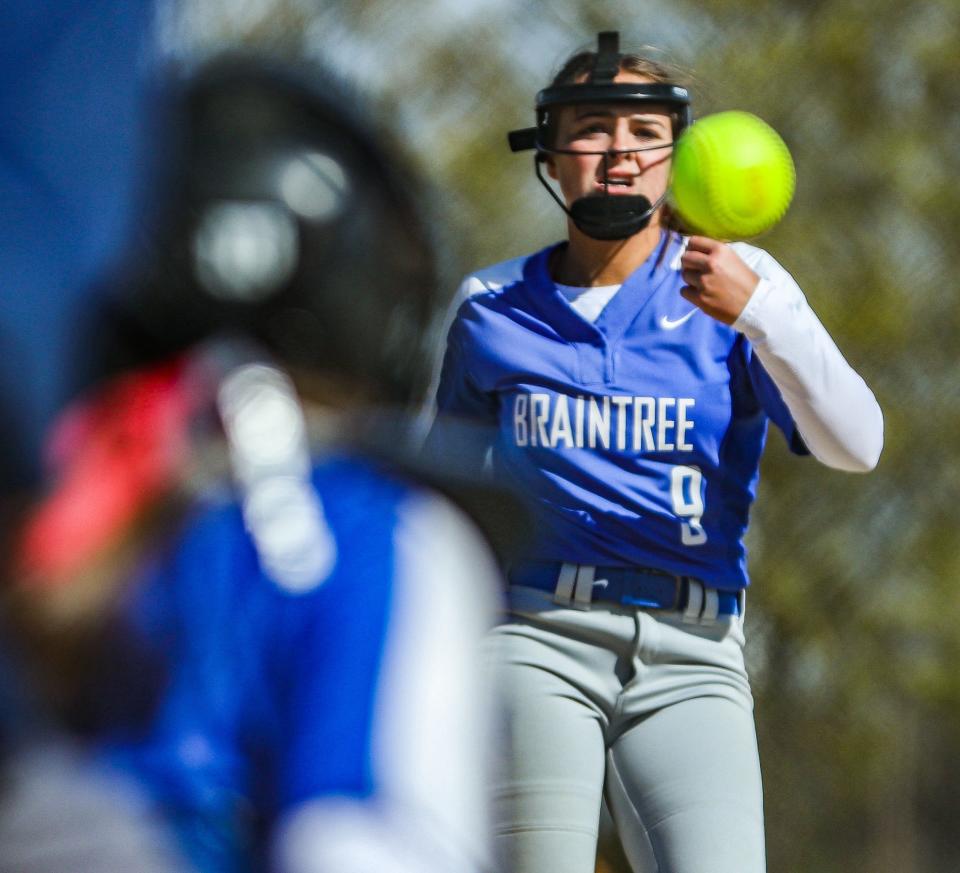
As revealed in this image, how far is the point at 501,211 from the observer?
262 inches

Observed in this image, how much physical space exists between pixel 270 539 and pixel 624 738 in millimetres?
1656

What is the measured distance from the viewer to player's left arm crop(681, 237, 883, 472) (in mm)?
2523

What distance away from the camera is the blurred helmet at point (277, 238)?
126 centimetres

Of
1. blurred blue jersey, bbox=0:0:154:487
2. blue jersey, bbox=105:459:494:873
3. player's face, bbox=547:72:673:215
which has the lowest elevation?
blue jersey, bbox=105:459:494:873

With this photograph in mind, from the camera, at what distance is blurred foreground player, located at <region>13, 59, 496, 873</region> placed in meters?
1.10

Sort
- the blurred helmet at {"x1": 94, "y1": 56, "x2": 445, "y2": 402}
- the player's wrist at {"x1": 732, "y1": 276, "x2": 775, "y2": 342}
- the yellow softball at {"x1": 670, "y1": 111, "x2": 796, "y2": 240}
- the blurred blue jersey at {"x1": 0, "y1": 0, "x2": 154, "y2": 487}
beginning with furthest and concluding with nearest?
1. the yellow softball at {"x1": 670, "y1": 111, "x2": 796, "y2": 240}
2. the player's wrist at {"x1": 732, "y1": 276, "x2": 775, "y2": 342}
3. the blurred helmet at {"x1": 94, "y1": 56, "x2": 445, "y2": 402}
4. the blurred blue jersey at {"x1": 0, "y1": 0, "x2": 154, "y2": 487}

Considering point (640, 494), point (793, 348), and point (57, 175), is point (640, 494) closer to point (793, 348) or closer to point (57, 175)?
point (793, 348)

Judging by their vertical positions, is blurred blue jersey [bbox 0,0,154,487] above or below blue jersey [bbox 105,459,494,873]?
above

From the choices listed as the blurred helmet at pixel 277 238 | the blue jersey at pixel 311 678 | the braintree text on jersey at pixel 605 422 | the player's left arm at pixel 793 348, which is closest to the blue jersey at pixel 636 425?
the braintree text on jersey at pixel 605 422

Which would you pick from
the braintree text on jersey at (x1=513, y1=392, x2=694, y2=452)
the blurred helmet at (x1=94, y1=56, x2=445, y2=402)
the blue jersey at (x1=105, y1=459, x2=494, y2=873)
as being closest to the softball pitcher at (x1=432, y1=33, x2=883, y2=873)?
the braintree text on jersey at (x1=513, y1=392, x2=694, y2=452)

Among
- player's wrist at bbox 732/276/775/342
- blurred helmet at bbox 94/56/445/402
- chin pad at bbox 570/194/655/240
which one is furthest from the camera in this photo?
chin pad at bbox 570/194/655/240

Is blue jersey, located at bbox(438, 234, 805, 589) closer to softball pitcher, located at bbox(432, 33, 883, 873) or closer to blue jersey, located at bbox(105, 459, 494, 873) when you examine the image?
softball pitcher, located at bbox(432, 33, 883, 873)

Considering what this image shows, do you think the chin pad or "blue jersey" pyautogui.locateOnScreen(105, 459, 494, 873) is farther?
the chin pad

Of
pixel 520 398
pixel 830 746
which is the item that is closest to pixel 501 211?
pixel 830 746
